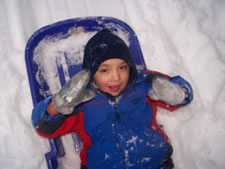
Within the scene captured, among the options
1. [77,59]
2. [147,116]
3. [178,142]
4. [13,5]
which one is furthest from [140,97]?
[13,5]

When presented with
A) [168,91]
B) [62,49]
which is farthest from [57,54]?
[168,91]

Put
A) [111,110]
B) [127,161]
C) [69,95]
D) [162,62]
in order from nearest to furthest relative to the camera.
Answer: [69,95] < [127,161] < [111,110] < [162,62]

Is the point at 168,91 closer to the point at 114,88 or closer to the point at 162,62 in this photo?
the point at 114,88

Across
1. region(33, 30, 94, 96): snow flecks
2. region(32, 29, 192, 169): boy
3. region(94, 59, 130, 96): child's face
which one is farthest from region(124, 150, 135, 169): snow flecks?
region(33, 30, 94, 96): snow flecks

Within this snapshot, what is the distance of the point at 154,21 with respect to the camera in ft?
5.02

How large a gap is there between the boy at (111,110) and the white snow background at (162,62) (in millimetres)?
193

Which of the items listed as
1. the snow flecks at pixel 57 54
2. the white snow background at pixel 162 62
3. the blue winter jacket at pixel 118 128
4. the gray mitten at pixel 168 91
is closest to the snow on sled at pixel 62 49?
the snow flecks at pixel 57 54

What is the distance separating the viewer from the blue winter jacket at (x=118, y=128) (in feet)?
3.29

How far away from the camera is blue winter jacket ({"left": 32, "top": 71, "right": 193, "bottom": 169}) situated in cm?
100

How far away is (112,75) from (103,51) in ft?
0.46

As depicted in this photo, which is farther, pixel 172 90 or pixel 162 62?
pixel 162 62

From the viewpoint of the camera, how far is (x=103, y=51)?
1.01 m

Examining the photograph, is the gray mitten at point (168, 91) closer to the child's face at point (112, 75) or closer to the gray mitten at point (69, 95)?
the child's face at point (112, 75)

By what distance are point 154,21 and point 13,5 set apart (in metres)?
1.10
